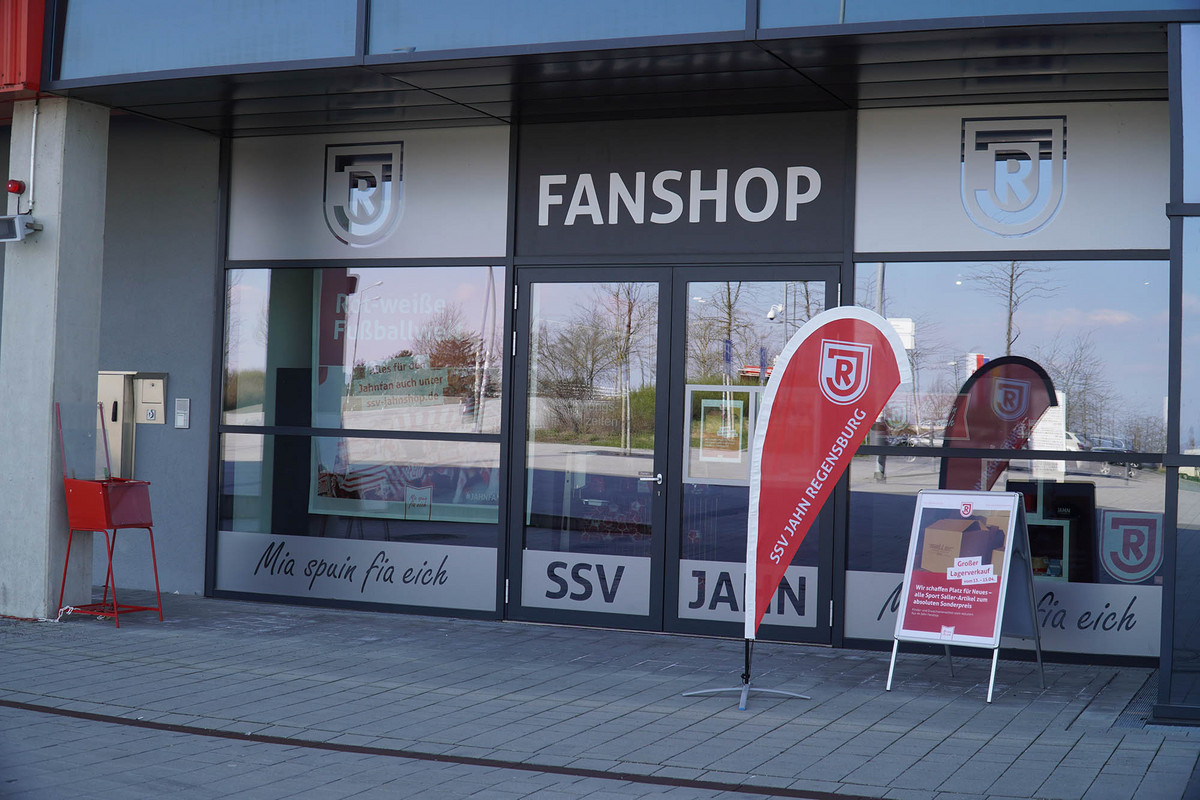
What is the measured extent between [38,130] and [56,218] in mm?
661

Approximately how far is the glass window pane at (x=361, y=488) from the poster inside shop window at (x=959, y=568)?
10.2ft

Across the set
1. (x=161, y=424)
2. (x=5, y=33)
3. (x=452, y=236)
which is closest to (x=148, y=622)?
(x=161, y=424)

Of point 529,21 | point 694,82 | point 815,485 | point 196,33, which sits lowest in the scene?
point 815,485

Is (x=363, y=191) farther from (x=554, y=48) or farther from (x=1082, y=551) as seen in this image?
(x=1082, y=551)

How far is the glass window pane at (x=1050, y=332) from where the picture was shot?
7.27 meters

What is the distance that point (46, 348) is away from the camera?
8.18m

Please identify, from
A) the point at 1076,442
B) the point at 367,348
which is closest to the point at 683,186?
the point at 367,348

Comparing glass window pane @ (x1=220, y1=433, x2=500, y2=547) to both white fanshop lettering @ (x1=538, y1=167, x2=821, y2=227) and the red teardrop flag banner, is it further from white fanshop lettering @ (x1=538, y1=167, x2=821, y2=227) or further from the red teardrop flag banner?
the red teardrop flag banner

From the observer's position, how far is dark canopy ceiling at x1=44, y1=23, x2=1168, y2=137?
6441 millimetres

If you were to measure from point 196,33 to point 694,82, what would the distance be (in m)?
3.18

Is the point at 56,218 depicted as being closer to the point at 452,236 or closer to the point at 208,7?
the point at 208,7

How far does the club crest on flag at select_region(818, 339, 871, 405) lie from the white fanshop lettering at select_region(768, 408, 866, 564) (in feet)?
0.35

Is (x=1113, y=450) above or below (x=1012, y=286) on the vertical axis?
below

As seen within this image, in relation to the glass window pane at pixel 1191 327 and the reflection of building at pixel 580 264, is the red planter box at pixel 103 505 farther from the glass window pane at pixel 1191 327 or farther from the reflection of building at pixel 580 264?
the glass window pane at pixel 1191 327
